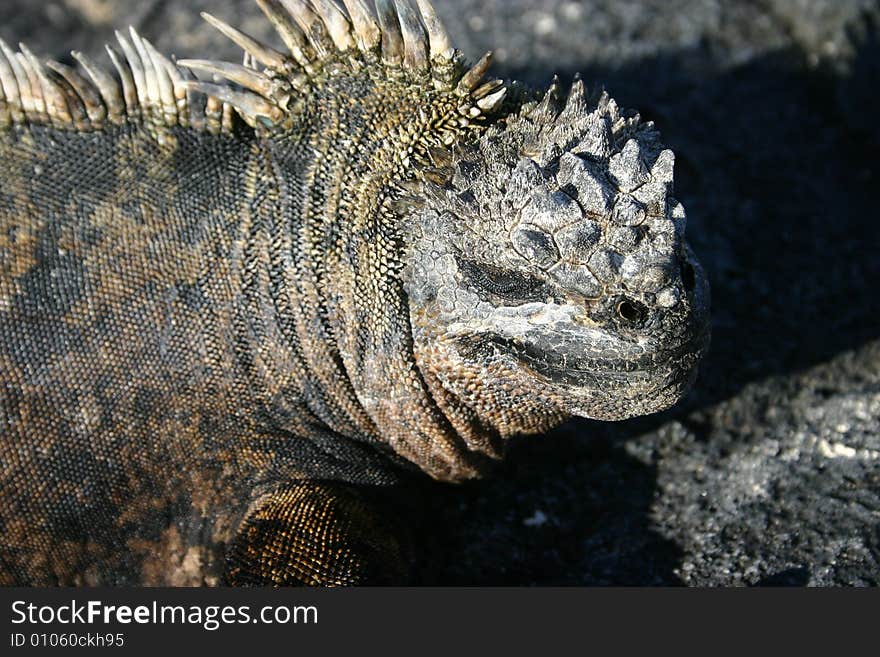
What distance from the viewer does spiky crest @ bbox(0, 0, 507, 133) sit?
333 centimetres

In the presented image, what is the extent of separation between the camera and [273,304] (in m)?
3.51

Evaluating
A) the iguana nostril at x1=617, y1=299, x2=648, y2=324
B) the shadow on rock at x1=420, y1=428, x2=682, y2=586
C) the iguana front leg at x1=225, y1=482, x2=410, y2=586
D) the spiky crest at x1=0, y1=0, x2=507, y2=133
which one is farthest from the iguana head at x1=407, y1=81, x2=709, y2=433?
the shadow on rock at x1=420, y1=428, x2=682, y2=586

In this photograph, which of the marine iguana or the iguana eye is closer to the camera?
the iguana eye

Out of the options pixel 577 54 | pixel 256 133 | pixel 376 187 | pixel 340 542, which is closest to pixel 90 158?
pixel 256 133

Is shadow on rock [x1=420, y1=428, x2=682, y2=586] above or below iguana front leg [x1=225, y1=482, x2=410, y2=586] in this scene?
below

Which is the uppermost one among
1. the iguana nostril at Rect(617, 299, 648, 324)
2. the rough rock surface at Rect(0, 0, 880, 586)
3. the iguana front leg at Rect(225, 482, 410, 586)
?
the iguana nostril at Rect(617, 299, 648, 324)

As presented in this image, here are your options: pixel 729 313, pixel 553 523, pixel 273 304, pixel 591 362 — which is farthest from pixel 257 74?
pixel 729 313

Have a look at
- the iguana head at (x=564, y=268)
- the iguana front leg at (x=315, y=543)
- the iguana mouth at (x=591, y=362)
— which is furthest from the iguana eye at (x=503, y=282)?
the iguana front leg at (x=315, y=543)

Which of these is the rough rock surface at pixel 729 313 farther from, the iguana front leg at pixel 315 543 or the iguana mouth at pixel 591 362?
the iguana mouth at pixel 591 362

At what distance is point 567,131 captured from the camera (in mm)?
3156

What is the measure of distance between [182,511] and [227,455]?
0.93ft

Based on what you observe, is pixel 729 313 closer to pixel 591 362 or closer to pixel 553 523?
pixel 553 523

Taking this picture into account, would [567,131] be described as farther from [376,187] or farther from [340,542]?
[340,542]

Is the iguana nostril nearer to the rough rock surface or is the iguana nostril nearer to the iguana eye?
the iguana eye
